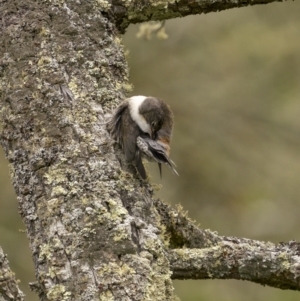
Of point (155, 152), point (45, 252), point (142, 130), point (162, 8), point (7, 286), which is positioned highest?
point (162, 8)

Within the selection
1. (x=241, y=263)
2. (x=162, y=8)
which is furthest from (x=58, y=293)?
(x=162, y=8)

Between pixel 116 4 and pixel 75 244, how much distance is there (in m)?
1.11

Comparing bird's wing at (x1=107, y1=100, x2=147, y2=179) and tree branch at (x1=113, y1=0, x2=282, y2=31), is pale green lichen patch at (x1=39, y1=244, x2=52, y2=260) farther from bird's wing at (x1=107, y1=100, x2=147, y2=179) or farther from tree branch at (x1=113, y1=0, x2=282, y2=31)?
tree branch at (x1=113, y1=0, x2=282, y2=31)

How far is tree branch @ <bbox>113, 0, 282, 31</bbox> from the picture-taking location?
8.26 ft

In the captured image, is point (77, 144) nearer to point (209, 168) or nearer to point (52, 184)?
point (52, 184)

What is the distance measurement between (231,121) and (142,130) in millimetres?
2586

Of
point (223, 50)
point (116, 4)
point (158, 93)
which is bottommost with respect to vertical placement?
point (116, 4)

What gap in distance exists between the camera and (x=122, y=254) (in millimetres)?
1956

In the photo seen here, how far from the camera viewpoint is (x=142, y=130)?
2.49 m

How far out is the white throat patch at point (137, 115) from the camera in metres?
2.47

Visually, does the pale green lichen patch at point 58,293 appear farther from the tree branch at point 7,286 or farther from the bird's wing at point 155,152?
the bird's wing at point 155,152

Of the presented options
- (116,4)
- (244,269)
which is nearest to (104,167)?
(244,269)

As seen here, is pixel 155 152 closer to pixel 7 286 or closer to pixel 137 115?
pixel 137 115

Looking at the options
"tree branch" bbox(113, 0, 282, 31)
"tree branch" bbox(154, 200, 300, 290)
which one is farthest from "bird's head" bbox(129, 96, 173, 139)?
"tree branch" bbox(154, 200, 300, 290)
